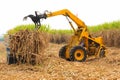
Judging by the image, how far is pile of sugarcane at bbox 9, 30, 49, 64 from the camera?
1412 cm

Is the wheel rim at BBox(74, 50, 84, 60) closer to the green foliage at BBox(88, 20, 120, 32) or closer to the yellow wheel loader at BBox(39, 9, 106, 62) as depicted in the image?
the yellow wheel loader at BBox(39, 9, 106, 62)

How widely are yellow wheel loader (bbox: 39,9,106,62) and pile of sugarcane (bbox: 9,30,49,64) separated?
9.80ft

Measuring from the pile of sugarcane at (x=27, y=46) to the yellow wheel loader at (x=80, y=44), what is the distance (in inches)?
118

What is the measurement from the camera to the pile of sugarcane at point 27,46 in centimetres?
1412

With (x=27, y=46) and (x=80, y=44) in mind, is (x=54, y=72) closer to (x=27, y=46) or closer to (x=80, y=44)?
(x=27, y=46)

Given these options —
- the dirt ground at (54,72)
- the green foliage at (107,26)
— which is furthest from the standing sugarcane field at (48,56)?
the green foliage at (107,26)

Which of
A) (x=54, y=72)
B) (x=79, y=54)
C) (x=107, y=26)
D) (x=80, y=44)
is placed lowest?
(x=54, y=72)

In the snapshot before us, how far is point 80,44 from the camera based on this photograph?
727 inches

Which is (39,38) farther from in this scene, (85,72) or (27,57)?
(85,72)

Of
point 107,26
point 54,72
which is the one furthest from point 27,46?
point 107,26

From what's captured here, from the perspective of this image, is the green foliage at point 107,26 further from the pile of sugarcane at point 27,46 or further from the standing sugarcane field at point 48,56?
the pile of sugarcane at point 27,46

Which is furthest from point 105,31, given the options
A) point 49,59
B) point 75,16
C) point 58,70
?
point 58,70

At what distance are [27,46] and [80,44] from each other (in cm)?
489

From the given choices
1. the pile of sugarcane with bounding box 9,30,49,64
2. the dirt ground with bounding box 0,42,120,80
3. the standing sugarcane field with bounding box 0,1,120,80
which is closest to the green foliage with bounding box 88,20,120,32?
the standing sugarcane field with bounding box 0,1,120,80
